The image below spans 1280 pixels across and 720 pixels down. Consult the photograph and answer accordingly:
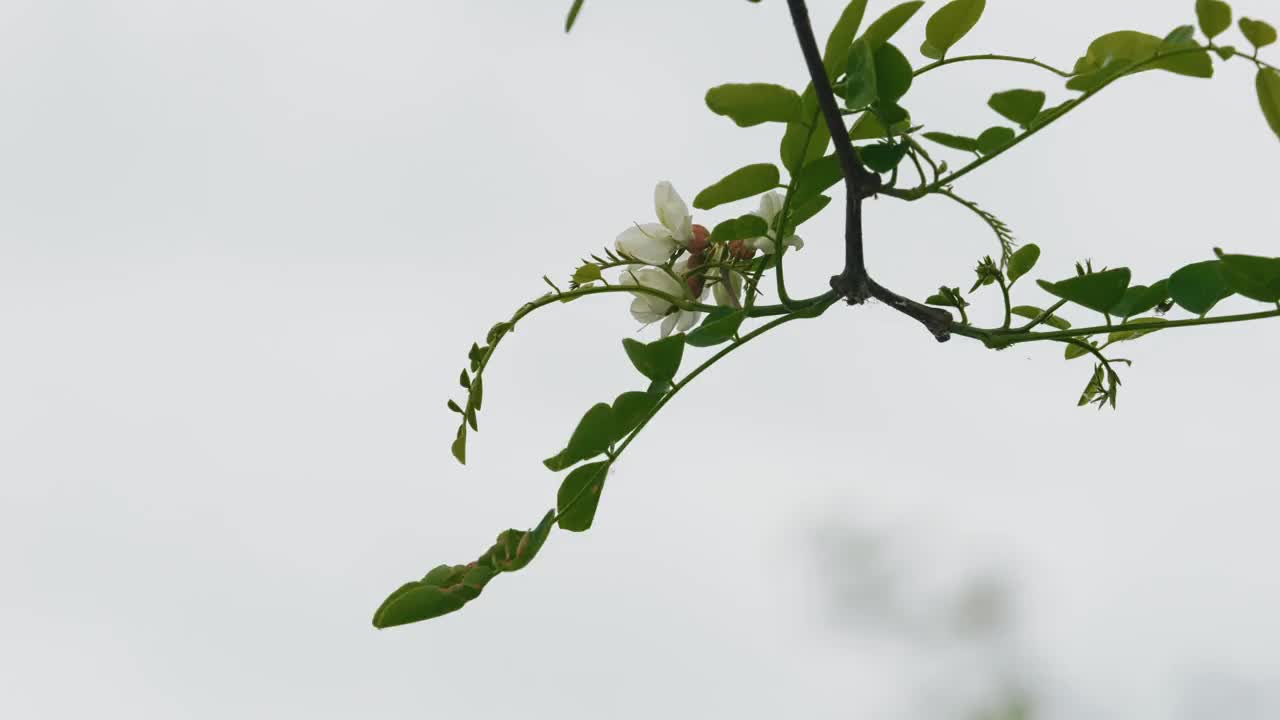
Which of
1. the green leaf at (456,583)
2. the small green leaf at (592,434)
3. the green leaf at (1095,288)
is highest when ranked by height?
the green leaf at (1095,288)

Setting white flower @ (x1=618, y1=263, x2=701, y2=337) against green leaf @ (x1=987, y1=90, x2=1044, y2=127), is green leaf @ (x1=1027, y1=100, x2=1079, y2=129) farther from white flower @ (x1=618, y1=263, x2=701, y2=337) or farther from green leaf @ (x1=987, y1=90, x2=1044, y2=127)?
white flower @ (x1=618, y1=263, x2=701, y2=337)

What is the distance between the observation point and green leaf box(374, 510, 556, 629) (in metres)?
0.33

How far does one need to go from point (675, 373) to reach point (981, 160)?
10 cm

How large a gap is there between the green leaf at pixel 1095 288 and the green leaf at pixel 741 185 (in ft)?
0.26

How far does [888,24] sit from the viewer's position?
0.33m

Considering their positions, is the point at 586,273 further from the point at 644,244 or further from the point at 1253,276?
the point at 1253,276

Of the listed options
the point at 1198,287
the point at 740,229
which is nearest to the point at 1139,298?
the point at 1198,287

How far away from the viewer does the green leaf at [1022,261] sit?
15.1 inches

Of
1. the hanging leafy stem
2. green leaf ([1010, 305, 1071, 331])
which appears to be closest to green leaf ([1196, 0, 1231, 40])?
the hanging leafy stem

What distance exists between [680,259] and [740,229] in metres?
0.04

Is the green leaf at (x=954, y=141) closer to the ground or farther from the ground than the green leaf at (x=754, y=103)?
closer to the ground

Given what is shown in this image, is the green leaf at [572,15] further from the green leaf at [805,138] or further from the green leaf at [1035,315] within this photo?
the green leaf at [1035,315]

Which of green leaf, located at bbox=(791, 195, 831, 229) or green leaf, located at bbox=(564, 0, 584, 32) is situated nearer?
green leaf, located at bbox=(564, 0, 584, 32)

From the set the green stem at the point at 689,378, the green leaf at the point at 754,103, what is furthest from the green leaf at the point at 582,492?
the green leaf at the point at 754,103
